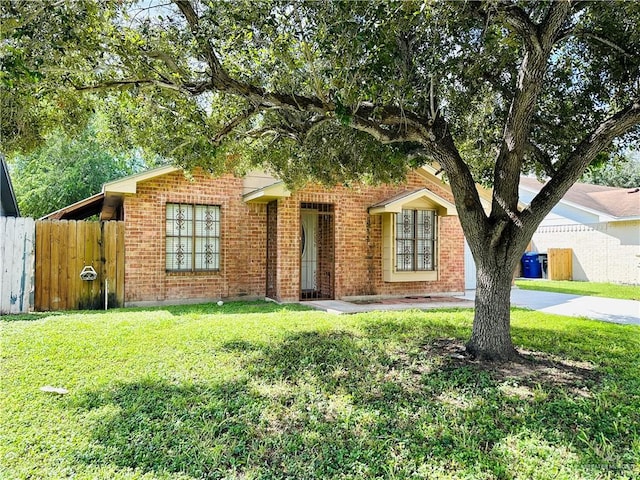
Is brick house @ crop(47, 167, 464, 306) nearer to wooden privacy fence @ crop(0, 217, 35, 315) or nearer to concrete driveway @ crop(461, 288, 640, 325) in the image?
wooden privacy fence @ crop(0, 217, 35, 315)

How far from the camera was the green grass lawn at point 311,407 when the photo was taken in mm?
3078

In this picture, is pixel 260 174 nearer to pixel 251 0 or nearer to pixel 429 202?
pixel 429 202

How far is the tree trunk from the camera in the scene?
214 inches

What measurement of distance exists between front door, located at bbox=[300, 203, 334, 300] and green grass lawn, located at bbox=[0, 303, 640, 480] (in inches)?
222

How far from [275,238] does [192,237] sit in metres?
2.29

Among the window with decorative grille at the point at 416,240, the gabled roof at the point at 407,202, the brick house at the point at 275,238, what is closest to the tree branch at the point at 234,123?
the brick house at the point at 275,238

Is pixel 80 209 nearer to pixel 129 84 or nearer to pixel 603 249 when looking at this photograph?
pixel 129 84

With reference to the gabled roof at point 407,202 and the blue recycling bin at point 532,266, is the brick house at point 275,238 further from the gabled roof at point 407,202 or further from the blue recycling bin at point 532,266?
the blue recycling bin at point 532,266

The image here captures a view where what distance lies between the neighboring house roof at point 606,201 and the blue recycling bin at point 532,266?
317 cm

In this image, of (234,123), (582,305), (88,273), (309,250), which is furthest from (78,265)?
(582,305)

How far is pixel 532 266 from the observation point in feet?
70.2

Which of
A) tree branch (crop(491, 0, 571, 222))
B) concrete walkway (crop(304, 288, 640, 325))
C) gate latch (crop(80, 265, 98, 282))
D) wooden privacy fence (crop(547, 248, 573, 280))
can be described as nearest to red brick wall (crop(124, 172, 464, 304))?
gate latch (crop(80, 265, 98, 282))

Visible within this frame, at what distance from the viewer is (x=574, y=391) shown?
4465mm

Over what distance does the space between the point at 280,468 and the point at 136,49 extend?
16.0 ft
